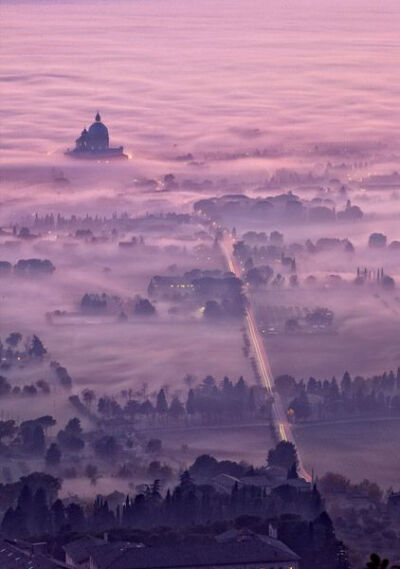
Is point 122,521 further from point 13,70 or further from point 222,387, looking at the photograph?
point 13,70

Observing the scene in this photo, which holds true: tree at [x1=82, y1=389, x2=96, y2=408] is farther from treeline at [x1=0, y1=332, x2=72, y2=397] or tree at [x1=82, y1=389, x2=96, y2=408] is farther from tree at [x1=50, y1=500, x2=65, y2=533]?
tree at [x1=50, y1=500, x2=65, y2=533]

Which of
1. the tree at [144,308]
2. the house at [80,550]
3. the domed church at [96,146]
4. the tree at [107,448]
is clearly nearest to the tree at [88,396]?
the tree at [107,448]

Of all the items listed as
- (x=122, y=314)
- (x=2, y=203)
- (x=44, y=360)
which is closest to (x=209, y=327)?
(x=122, y=314)

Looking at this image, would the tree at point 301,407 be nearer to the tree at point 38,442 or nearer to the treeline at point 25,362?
the treeline at point 25,362

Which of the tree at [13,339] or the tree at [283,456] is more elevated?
the tree at [13,339]

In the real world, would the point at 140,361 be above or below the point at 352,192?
below

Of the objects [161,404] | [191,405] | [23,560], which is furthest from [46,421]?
[23,560]
